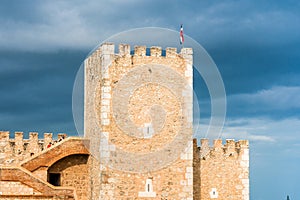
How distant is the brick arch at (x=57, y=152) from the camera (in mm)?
27203

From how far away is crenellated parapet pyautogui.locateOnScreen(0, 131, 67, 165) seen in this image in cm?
3167

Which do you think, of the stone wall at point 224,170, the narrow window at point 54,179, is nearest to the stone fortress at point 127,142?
the narrow window at point 54,179

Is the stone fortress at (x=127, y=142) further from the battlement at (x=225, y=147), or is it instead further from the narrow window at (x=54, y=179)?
the battlement at (x=225, y=147)

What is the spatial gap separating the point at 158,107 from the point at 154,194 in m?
3.61

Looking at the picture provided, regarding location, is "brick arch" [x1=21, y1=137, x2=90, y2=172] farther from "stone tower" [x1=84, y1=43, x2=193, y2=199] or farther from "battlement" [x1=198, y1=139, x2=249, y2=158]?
"battlement" [x1=198, y1=139, x2=249, y2=158]

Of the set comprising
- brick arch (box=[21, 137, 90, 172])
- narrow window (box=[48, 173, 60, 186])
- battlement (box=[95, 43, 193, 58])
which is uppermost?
battlement (box=[95, 43, 193, 58])

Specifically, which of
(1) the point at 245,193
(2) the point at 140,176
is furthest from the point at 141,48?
(1) the point at 245,193

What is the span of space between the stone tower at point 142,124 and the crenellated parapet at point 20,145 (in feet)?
19.7

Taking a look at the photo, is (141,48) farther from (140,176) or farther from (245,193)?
(245,193)

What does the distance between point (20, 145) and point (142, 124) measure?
8.94 meters

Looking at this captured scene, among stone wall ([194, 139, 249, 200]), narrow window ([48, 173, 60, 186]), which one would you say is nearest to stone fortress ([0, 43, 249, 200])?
narrow window ([48, 173, 60, 186])

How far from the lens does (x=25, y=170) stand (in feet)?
86.3

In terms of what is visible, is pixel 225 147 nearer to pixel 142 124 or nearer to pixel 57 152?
pixel 142 124

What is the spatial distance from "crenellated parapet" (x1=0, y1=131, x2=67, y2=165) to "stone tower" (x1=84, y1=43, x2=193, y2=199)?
600 centimetres
